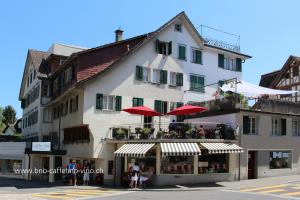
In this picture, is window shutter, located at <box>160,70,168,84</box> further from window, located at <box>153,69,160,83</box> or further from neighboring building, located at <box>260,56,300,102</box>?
neighboring building, located at <box>260,56,300,102</box>

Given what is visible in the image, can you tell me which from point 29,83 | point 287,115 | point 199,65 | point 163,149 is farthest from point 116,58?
point 29,83

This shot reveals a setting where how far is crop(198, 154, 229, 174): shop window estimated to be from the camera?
109ft

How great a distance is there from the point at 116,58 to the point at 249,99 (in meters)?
12.4

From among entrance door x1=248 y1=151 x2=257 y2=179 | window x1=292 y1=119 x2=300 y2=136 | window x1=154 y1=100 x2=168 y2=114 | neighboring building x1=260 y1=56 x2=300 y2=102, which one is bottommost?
entrance door x1=248 y1=151 x2=257 y2=179

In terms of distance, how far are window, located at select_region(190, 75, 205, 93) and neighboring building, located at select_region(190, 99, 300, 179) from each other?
186 inches

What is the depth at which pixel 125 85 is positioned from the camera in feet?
124

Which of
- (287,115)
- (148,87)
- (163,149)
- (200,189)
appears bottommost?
(200,189)

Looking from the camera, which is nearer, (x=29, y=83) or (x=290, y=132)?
(x=290, y=132)

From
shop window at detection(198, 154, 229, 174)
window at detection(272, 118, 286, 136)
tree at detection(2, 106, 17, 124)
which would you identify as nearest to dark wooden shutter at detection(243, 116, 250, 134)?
shop window at detection(198, 154, 229, 174)

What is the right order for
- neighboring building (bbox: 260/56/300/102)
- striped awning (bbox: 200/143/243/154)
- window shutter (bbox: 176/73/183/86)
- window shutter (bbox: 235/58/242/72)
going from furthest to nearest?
1. neighboring building (bbox: 260/56/300/102)
2. window shutter (bbox: 235/58/242/72)
3. window shutter (bbox: 176/73/183/86)
4. striped awning (bbox: 200/143/243/154)

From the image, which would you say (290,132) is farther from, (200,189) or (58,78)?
(58,78)

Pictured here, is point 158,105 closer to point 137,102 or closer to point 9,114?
point 137,102

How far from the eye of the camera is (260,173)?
3462 cm

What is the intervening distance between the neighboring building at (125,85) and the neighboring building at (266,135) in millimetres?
2117
